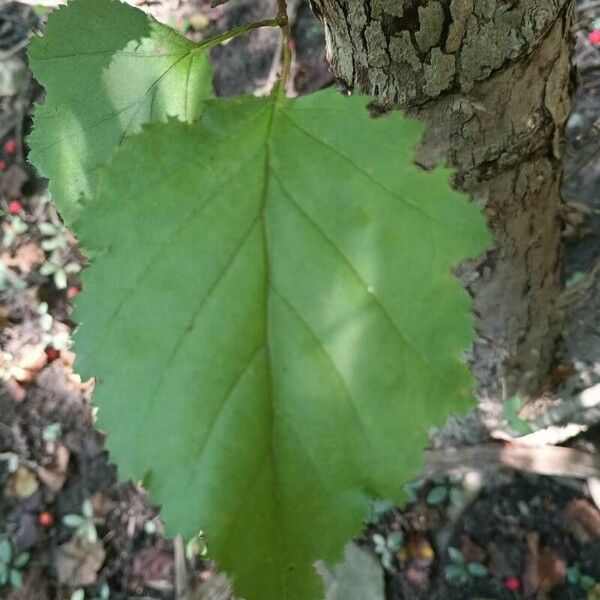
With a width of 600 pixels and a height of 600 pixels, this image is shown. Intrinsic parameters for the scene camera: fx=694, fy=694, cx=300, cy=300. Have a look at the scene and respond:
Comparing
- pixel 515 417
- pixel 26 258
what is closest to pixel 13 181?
pixel 26 258

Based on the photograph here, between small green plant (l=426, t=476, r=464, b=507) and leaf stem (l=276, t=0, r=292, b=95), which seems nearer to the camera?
leaf stem (l=276, t=0, r=292, b=95)

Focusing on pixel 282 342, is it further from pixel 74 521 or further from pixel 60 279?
pixel 60 279

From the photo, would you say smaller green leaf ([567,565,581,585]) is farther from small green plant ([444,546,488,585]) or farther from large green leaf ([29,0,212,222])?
large green leaf ([29,0,212,222])

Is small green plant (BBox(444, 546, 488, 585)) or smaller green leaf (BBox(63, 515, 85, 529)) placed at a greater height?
smaller green leaf (BBox(63, 515, 85, 529))

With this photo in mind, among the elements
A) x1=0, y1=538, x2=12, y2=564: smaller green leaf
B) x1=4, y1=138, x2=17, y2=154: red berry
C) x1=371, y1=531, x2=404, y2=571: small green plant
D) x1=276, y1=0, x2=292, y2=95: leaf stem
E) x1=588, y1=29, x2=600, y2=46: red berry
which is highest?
x1=4, y1=138, x2=17, y2=154: red berry

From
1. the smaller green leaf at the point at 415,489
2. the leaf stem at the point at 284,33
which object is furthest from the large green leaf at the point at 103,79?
the smaller green leaf at the point at 415,489

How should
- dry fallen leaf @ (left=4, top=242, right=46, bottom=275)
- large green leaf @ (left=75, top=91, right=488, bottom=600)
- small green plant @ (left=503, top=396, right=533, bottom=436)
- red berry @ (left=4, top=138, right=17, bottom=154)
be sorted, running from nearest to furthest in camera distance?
large green leaf @ (left=75, top=91, right=488, bottom=600) → small green plant @ (left=503, top=396, right=533, bottom=436) → dry fallen leaf @ (left=4, top=242, right=46, bottom=275) → red berry @ (left=4, top=138, right=17, bottom=154)

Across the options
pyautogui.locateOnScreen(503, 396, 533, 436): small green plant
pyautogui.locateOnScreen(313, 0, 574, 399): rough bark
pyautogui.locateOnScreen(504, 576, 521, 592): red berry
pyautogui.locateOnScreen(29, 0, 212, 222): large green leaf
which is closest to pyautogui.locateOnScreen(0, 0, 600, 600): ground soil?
pyautogui.locateOnScreen(504, 576, 521, 592): red berry

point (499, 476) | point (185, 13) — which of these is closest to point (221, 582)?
point (499, 476)
